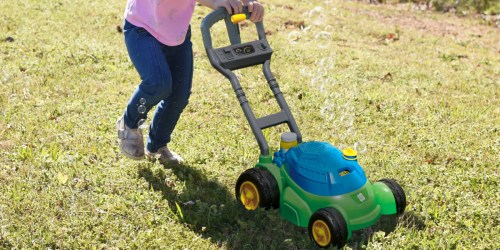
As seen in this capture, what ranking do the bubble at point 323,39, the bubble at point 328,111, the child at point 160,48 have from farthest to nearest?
1. the bubble at point 323,39
2. the bubble at point 328,111
3. the child at point 160,48

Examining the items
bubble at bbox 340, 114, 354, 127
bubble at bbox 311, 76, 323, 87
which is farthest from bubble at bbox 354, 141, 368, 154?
bubble at bbox 311, 76, 323, 87

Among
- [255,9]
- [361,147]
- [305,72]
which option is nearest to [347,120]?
[361,147]

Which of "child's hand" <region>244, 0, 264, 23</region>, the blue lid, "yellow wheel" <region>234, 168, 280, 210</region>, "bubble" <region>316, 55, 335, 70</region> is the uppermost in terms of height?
"child's hand" <region>244, 0, 264, 23</region>

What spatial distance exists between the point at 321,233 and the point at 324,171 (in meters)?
0.38

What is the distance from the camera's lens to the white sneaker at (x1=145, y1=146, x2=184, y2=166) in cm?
495

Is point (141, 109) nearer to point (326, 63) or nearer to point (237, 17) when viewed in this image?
point (237, 17)

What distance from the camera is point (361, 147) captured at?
5461mm

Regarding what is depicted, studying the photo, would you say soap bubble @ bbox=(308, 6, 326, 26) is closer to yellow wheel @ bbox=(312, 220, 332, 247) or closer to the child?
the child

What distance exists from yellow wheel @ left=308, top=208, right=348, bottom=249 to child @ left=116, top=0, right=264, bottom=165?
1.38 metres

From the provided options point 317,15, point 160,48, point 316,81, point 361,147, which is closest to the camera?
point 160,48

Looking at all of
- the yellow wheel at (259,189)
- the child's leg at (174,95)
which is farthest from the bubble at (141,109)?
the yellow wheel at (259,189)

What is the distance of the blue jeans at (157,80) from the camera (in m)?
4.28

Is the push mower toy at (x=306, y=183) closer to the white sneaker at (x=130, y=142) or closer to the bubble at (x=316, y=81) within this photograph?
the white sneaker at (x=130, y=142)

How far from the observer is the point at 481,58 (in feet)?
28.1
